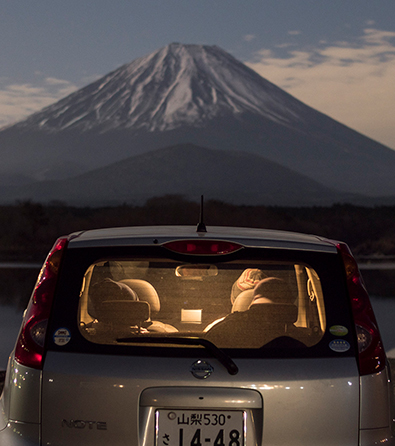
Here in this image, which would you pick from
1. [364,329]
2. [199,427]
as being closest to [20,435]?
[199,427]

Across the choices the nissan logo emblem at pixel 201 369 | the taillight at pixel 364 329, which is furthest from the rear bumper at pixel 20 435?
the taillight at pixel 364 329

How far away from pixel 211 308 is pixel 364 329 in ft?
1.99

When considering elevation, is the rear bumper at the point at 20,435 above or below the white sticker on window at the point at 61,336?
below

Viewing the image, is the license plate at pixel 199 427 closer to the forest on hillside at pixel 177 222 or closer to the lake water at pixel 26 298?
the lake water at pixel 26 298

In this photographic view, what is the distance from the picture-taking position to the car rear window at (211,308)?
2.59m

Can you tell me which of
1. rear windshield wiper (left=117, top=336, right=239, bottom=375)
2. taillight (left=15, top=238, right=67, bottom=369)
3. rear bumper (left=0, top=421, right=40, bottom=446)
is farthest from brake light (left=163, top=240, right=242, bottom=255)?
rear bumper (left=0, top=421, right=40, bottom=446)

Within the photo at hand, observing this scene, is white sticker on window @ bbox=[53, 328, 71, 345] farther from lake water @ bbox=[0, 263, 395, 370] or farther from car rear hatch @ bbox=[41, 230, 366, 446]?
lake water @ bbox=[0, 263, 395, 370]

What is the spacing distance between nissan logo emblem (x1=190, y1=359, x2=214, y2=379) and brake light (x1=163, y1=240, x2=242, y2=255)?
414 mm

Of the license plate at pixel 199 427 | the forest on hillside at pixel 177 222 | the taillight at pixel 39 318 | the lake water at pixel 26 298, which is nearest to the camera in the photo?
the license plate at pixel 199 427

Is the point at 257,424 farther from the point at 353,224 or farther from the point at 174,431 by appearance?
the point at 353,224

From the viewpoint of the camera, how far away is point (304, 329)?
9.53ft

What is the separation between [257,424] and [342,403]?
31 centimetres

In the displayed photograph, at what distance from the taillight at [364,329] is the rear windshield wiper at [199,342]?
48 cm

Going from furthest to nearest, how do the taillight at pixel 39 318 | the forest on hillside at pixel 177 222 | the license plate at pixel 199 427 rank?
the forest on hillside at pixel 177 222
the taillight at pixel 39 318
the license plate at pixel 199 427
